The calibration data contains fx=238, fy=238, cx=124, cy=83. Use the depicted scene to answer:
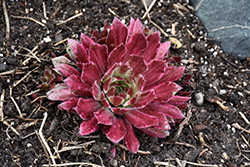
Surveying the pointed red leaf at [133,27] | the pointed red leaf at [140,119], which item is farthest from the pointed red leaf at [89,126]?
the pointed red leaf at [133,27]

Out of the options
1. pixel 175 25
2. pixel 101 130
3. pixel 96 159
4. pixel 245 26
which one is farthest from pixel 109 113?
pixel 245 26

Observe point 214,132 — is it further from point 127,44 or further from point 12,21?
point 12,21

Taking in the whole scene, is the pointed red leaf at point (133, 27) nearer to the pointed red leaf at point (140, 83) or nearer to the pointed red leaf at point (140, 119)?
the pointed red leaf at point (140, 83)

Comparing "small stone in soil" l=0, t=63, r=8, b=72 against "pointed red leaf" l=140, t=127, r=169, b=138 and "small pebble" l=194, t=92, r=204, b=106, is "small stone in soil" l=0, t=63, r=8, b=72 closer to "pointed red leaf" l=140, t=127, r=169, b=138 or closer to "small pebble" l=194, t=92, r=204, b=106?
"pointed red leaf" l=140, t=127, r=169, b=138

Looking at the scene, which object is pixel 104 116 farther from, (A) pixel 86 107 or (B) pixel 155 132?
(B) pixel 155 132

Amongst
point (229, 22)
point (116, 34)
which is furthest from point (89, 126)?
point (229, 22)
